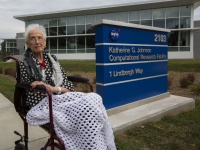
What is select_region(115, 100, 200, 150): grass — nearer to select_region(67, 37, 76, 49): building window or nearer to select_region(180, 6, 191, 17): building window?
select_region(180, 6, 191, 17): building window

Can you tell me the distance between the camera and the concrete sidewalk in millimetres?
3851

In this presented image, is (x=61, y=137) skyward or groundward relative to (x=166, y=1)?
groundward

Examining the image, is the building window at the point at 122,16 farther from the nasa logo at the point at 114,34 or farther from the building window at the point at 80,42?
the nasa logo at the point at 114,34

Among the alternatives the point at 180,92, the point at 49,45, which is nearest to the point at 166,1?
the point at 49,45

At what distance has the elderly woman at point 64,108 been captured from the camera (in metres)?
2.29

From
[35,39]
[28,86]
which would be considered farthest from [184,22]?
[28,86]

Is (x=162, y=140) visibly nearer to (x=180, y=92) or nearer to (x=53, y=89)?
(x=53, y=89)

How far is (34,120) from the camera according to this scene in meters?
2.64

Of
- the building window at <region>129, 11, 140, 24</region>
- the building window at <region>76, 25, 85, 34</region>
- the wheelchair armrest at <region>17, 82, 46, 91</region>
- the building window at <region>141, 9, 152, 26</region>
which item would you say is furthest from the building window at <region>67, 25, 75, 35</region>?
the wheelchair armrest at <region>17, 82, 46, 91</region>

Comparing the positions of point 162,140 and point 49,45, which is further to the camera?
point 49,45

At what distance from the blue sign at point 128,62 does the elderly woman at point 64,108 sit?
133cm

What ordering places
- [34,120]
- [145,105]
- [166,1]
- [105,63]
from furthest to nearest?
[166,1]
[145,105]
[105,63]
[34,120]

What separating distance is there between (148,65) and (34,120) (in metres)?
3.22

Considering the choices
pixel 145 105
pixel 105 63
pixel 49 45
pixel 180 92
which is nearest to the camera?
pixel 105 63
